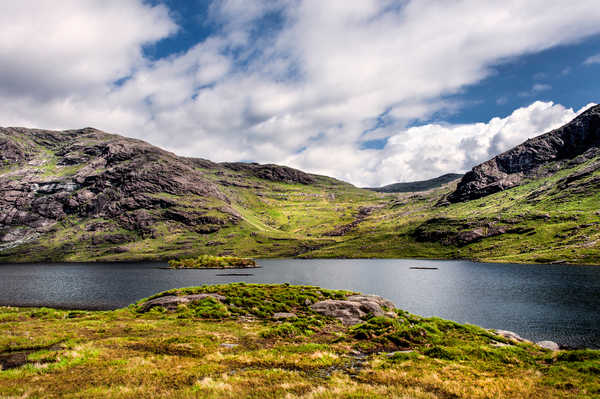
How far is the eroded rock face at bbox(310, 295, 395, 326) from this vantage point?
45156 millimetres

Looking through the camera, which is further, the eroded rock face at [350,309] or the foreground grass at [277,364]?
the eroded rock face at [350,309]

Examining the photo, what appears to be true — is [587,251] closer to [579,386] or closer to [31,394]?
[579,386]

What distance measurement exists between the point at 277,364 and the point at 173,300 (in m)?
35.2

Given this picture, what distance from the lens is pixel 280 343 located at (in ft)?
95.6

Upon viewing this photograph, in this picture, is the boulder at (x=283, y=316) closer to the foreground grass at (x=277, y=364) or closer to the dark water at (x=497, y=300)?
the foreground grass at (x=277, y=364)

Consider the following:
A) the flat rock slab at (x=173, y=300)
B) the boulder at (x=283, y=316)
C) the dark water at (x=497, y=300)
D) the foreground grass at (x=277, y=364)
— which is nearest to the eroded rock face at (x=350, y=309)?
the boulder at (x=283, y=316)

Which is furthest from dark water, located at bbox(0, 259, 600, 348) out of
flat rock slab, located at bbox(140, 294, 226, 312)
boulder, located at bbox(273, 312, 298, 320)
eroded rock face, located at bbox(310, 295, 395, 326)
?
flat rock slab, located at bbox(140, 294, 226, 312)

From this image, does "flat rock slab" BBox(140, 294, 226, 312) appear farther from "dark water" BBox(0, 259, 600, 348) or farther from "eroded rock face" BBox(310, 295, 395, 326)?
"dark water" BBox(0, 259, 600, 348)

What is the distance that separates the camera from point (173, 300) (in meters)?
50.7

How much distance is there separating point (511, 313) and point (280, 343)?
71.1m

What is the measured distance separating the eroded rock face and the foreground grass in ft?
20.7

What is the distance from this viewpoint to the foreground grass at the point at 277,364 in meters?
16.0

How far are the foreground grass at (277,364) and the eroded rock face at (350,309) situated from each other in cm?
630

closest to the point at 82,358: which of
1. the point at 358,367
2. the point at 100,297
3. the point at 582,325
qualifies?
the point at 358,367
